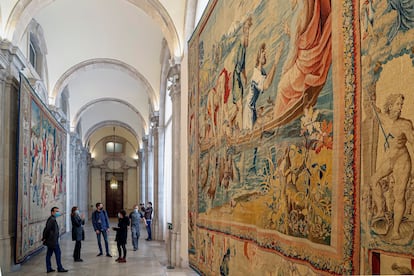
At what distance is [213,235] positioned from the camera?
266 inches

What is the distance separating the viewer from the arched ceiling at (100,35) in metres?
11.3

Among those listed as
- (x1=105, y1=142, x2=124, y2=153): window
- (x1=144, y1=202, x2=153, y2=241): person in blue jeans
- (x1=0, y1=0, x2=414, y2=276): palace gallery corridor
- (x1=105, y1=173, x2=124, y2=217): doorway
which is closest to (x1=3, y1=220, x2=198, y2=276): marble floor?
(x1=0, y1=0, x2=414, y2=276): palace gallery corridor

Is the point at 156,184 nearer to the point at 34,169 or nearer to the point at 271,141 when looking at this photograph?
the point at 34,169

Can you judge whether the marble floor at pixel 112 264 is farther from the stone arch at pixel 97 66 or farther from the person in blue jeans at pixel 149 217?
the stone arch at pixel 97 66

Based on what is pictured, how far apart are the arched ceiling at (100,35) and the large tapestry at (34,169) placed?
5.94 ft

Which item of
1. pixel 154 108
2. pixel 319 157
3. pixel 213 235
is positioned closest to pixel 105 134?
pixel 154 108

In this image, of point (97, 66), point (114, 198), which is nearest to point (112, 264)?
point (97, 66)

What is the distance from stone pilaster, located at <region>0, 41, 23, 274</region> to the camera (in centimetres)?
1062

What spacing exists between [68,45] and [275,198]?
1507 centimetres

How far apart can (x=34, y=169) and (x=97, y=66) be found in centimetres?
721

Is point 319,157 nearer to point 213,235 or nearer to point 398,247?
point 398,247

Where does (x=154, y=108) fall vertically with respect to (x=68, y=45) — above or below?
below

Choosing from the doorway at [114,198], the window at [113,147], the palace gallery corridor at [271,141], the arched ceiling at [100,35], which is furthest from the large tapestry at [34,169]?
the window at [113,147]

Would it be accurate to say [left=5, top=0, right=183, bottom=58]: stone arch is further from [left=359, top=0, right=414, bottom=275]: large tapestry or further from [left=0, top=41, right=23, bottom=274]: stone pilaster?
[left=359, top=0, right=414, bottom=275]: large tapestry
